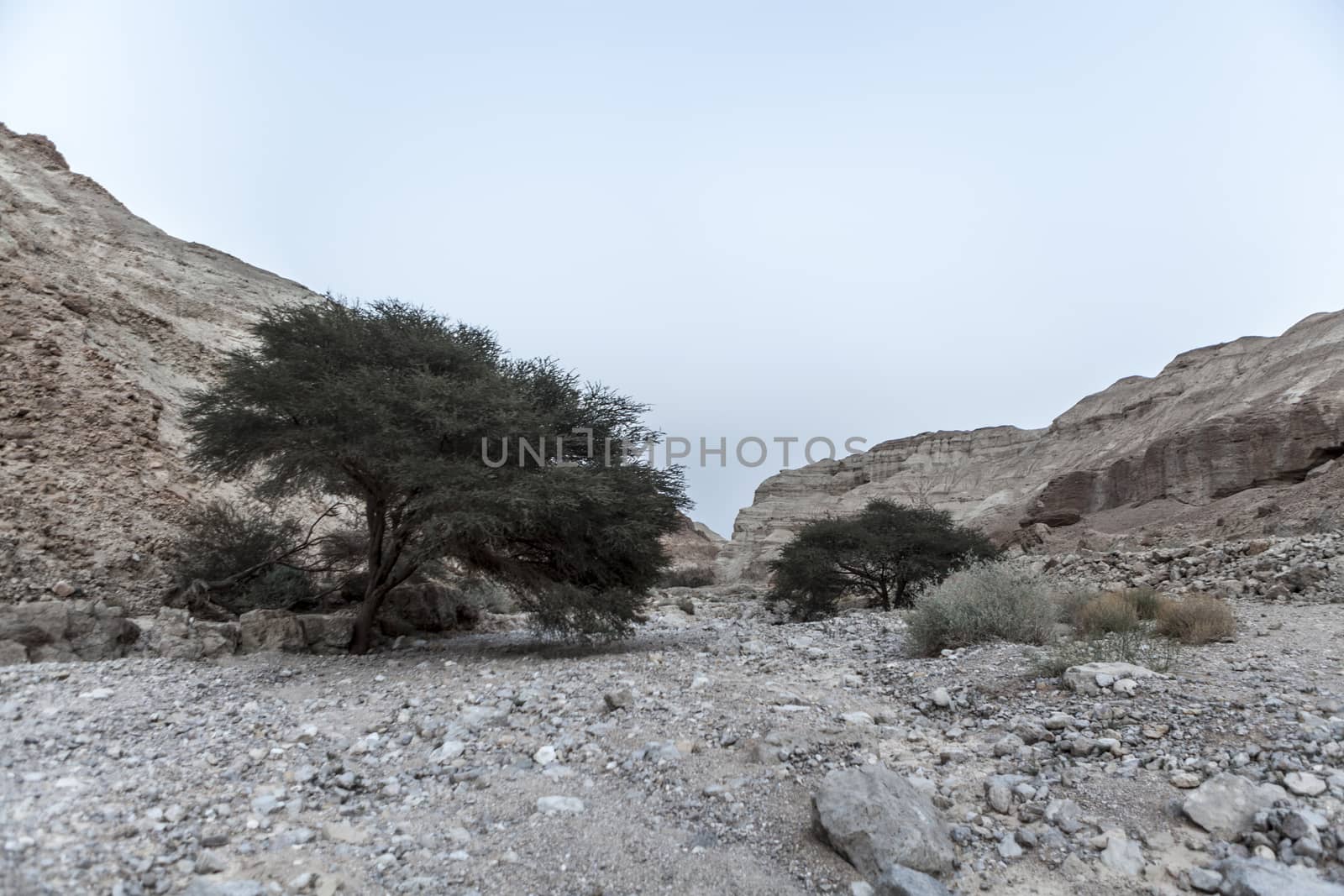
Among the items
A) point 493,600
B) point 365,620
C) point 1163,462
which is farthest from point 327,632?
point 1163,462

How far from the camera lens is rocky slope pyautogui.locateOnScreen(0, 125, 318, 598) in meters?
11.5

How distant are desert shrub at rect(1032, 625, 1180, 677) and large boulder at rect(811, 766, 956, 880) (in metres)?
2.51

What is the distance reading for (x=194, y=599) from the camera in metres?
11.3

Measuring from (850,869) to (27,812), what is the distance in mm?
3788

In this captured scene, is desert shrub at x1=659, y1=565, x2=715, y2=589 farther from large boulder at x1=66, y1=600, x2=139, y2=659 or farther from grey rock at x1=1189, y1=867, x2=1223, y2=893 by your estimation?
grey rock at x1=1189, y1=867, x2=1223, y2=893

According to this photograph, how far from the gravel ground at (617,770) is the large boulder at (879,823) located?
90mm

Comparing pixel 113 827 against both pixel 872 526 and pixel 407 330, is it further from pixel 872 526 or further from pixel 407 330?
pixel 872 526

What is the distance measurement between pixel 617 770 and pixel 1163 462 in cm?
2947

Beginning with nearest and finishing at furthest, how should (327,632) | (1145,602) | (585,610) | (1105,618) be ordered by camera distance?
(1105,618), (1145,602), (585,610), (327,632)

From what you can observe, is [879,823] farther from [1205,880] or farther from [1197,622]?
[1197,622]

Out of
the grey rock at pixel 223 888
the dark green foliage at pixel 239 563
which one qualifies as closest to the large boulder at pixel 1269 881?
the grey rock at pixel 223 888

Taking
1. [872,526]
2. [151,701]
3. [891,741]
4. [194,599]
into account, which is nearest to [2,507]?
[194,599]

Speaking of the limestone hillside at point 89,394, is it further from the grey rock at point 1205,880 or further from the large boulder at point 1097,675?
the grey rock at point 1205,880

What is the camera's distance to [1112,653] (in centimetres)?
589
